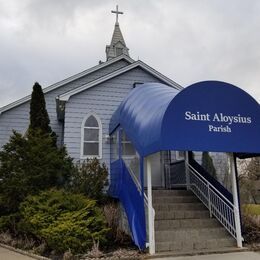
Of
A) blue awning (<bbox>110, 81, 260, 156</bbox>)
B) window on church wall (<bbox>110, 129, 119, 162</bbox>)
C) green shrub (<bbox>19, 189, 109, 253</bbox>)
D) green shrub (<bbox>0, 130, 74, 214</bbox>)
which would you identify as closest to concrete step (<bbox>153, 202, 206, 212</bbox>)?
green shrub (<bbox>19, 189, 109, 253</bbox>)

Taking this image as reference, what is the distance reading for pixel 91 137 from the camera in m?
13.1

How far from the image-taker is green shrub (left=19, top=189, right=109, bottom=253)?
7887 millimetres

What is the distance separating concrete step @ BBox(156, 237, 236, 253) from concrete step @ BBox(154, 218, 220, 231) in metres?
0.70

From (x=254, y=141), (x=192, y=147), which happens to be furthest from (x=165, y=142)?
(x=254, y=141)

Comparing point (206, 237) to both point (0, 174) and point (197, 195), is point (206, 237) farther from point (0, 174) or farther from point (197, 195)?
point (0, 174)

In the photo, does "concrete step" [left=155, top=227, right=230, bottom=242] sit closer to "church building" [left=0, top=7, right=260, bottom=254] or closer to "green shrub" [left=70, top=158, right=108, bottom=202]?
"church building" [left=0, top=7, right=260, bottom=254]

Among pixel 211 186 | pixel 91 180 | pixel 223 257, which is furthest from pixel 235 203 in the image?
pixel 91 180

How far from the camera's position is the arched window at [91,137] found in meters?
12.9

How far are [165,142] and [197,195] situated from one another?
Answer: 4.28m

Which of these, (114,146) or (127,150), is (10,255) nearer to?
(127,150)

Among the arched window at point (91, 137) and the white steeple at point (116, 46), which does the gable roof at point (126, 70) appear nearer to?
the arched window at point (91, 137)

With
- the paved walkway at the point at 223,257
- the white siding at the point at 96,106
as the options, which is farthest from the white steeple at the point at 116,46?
the paved walkway at the point at 223,257

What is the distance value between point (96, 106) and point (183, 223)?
6111 mm

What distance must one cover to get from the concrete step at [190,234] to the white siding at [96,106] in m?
4.99
